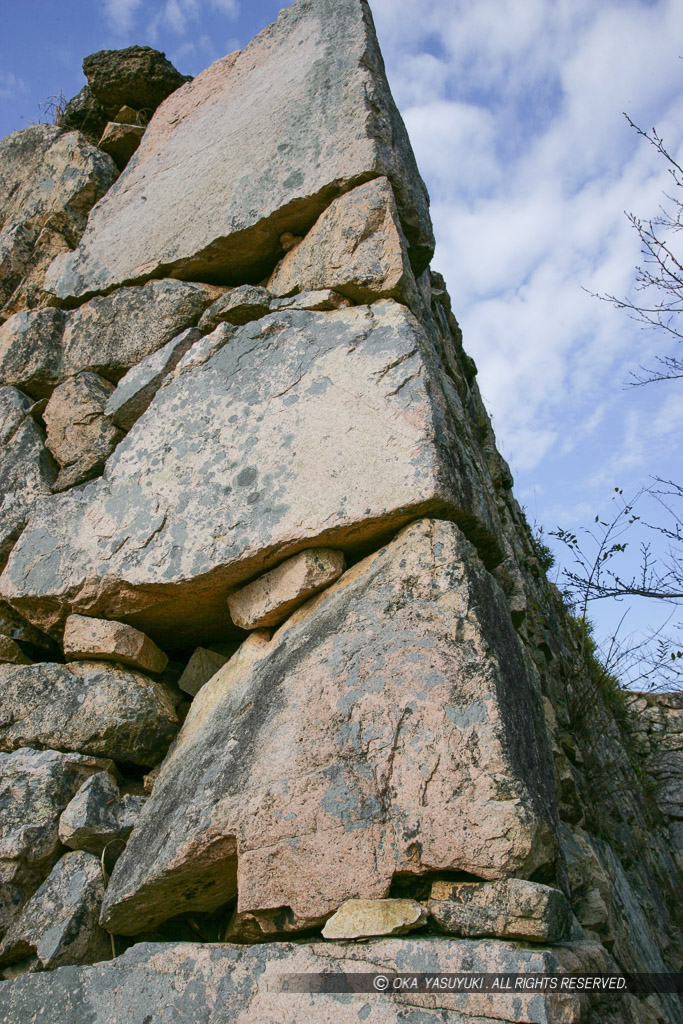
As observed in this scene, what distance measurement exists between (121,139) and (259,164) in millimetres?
1029

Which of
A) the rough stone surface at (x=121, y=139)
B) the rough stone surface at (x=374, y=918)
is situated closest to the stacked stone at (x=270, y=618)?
the rough stone surface at (x=374, y=918)

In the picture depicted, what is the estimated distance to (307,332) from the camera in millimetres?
2031

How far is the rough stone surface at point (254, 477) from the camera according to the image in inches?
68.2

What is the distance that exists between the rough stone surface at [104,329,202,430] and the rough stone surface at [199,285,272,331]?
0.09m

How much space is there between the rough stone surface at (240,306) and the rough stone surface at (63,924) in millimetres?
1529

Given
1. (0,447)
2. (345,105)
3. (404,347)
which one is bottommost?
(0,447)

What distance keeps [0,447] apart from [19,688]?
92 cm

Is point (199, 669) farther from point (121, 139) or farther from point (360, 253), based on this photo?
point (121, 139)

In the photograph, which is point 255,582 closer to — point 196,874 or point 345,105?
point 196,874

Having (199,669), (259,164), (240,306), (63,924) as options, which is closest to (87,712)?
(199,669)

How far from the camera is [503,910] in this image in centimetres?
119

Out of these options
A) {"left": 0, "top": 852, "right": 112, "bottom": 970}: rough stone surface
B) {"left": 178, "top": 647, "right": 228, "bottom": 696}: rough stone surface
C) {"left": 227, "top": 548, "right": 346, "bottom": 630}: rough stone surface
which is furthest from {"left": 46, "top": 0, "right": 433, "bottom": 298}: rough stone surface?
{"left": 0, "top": 852, "right": 112, "bottom": 970}: rough stone surface

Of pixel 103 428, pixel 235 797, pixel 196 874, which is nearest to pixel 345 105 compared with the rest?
pixel 103 428

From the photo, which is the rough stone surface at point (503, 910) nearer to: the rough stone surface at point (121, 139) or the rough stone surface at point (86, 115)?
the rough stone surface at point (121, 139)
